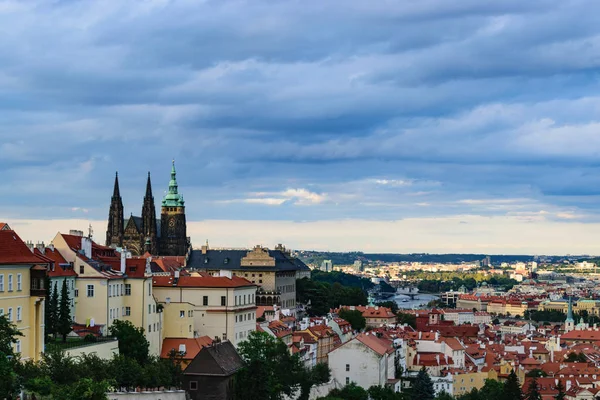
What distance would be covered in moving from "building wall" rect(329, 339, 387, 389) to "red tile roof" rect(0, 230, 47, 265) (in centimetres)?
4320

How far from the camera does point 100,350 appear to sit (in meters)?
69.0

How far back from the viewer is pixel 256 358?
258 feet

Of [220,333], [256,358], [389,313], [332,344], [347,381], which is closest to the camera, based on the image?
[256,358]

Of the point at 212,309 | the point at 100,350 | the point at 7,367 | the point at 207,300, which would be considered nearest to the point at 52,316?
the point at 100,350

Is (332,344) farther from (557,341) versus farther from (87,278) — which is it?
(557,341)

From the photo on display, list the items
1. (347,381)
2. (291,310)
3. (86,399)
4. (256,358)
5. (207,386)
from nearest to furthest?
1. (86,399)
2. (207,386)
3. (256,358)
4. (347,381)
5. (291,310)

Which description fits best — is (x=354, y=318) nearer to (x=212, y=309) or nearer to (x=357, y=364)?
(x=357, y=364)

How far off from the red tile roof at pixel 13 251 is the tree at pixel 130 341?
10.7 m

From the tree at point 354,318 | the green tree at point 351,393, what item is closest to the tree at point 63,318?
the green tree at point 351,393

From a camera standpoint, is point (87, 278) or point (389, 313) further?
point (389, 313)

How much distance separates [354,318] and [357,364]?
161 ft

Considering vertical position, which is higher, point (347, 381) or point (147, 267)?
point (147, 267)

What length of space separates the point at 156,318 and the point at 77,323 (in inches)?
259

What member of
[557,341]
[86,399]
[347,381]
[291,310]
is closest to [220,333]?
[347,381]
